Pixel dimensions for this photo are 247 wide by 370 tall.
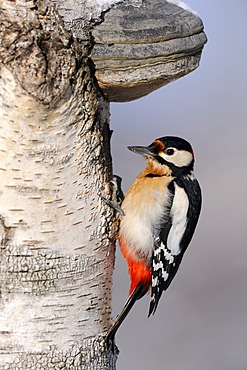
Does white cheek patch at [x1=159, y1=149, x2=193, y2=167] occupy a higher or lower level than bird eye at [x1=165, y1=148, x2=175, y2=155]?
lower

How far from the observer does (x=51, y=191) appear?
191 cm

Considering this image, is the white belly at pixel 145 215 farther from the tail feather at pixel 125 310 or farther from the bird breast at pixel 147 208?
the tail feather at pixel 125 310

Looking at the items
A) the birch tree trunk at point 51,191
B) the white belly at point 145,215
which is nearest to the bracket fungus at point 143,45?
the birch tree trunk at point 51,191

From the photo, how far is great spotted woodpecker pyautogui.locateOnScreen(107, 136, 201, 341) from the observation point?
2682mm

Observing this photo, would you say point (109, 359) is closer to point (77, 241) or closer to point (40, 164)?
point (77, 241)

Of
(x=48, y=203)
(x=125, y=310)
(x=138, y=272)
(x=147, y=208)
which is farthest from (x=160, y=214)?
(x=48, y=203)

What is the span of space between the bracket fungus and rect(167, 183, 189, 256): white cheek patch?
0.72 metres

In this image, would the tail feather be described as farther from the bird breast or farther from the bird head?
the bird head

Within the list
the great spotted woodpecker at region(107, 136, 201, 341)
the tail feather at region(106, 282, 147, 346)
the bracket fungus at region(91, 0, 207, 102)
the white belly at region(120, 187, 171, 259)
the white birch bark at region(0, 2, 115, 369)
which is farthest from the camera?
the great spotted woodpecker at region(107, 136, 201, 341)

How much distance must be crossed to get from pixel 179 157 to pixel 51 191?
3.12 ft

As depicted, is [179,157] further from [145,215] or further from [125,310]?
[125,310]

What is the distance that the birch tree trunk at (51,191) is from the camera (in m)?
1.77

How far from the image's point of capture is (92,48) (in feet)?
6.42

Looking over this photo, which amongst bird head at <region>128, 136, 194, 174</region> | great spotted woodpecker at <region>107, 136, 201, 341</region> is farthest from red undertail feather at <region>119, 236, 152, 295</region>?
bird head at <region>128, 136, 194, 174</region>
